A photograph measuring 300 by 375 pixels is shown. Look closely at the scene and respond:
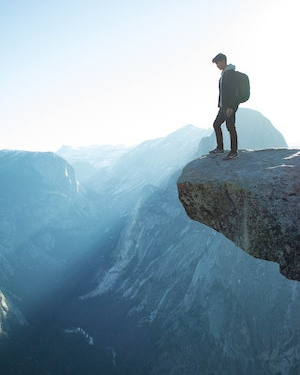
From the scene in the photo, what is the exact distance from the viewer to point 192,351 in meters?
101

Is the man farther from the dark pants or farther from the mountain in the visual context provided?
the mountain

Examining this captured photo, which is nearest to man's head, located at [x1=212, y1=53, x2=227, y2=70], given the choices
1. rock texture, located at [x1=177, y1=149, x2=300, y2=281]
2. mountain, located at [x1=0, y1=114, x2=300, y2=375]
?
rock texture, located at [x1=177, y1=149, x2=300, y2=281]

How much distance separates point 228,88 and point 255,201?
430 centimetres

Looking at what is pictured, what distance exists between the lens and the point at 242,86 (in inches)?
431

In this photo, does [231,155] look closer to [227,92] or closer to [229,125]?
Result: [229,125]

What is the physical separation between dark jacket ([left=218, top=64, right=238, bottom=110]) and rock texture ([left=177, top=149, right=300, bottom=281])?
218 cm

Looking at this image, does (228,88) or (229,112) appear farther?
(229,112)

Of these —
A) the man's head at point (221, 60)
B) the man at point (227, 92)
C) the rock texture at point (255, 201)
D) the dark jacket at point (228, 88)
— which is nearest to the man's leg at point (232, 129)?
the man at point (227, 92)

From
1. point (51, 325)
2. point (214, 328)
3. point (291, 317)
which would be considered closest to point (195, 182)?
point (291, 317)

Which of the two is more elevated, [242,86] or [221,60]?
[221,60]

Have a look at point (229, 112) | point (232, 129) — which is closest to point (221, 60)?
point (229, 112)

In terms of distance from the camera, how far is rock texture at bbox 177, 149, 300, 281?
8.83 meters

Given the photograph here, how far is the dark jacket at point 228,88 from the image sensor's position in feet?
35.6

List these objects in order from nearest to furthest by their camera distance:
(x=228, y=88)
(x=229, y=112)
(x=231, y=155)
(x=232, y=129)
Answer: (x=228, y=88)
(x=229, y=112)
(x=232, y=129)
(x=231, y=155)
